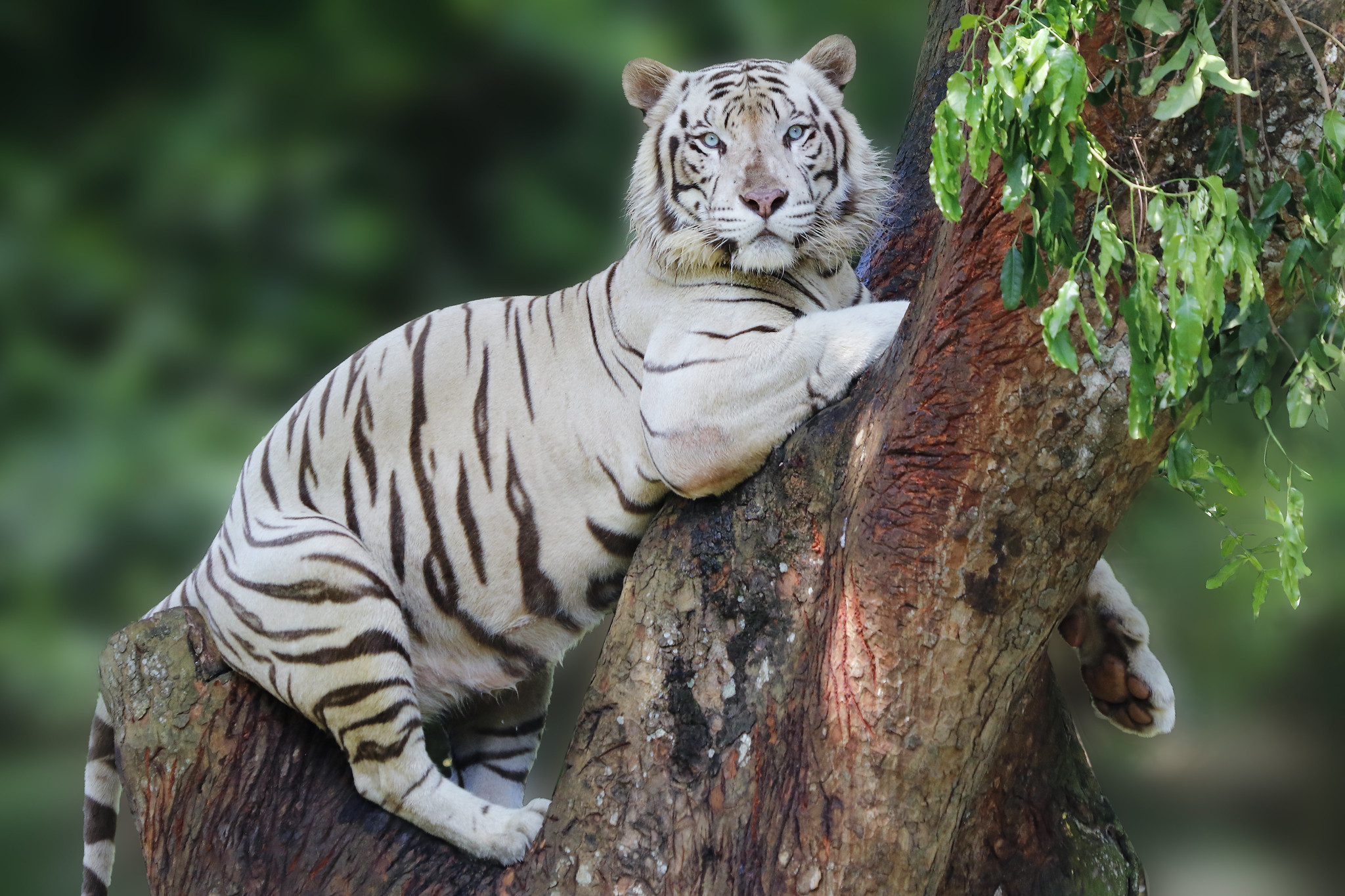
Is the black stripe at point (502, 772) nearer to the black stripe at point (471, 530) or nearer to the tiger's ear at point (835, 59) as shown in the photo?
the black stripe at point (471, 530)

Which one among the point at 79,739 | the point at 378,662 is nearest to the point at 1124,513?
the point at 378,662

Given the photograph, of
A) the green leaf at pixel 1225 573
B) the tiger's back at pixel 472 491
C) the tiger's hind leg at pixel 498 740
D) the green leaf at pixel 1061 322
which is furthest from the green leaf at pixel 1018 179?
the tiger's hind leg at pixel 498 740

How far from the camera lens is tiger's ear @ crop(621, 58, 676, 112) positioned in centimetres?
271

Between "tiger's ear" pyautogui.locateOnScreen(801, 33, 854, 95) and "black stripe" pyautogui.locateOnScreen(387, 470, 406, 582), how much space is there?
1476mm

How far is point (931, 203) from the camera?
9.03 ft

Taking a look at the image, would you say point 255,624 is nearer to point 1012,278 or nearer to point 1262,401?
point 1012,278

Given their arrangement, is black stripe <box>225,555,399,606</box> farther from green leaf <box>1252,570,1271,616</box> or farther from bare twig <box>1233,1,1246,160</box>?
bare twig <box>1233,1,1246,160</box>

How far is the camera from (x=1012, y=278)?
4.14 feet

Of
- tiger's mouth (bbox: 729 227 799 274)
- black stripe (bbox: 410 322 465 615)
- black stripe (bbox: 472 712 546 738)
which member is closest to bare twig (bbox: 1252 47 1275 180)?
tiger's mouth (bbox: 729 227 799 274)

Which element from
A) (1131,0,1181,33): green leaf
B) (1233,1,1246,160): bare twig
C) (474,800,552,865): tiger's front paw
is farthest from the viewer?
(474,800,552,865): tiger's front paw

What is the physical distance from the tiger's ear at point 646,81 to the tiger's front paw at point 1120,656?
153cm

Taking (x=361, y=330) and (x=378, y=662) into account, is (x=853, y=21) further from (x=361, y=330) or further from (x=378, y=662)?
(x=378, y=662)

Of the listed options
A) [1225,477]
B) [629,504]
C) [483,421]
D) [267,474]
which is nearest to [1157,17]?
[1225,477]

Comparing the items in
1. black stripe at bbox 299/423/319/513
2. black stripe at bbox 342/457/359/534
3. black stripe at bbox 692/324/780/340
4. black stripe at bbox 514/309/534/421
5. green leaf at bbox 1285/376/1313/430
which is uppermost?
green leaf at bbox 1285/376/1313/430
